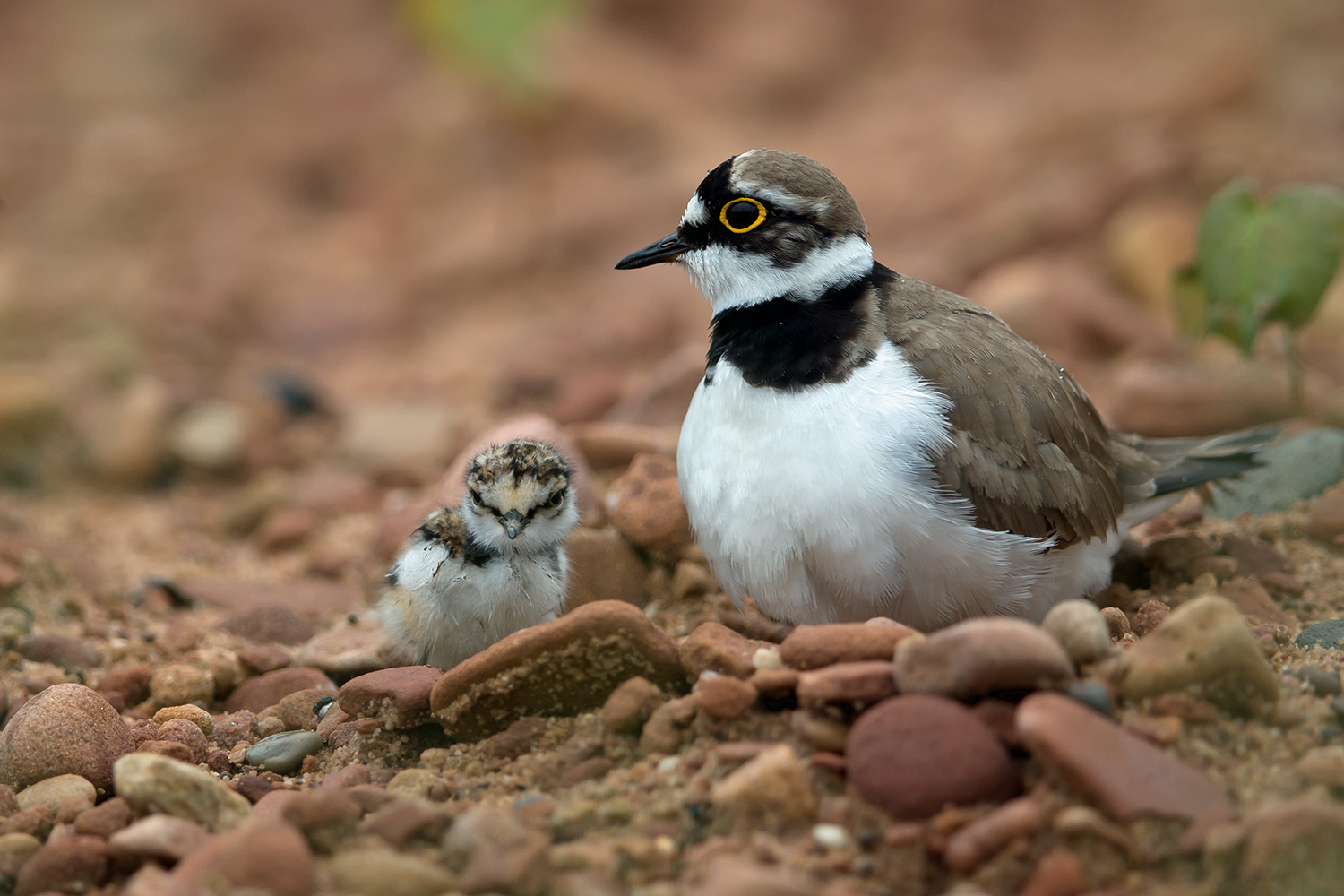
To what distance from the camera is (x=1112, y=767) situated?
2.96 meters

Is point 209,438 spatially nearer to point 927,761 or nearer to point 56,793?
point 56,793

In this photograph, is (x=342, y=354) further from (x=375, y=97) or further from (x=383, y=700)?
(x=383, y=700)

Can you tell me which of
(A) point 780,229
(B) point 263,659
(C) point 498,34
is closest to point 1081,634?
(A) point 780,229

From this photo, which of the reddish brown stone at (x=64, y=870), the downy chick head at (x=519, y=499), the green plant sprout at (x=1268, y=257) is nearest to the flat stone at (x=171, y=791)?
the reddish brown stone at (x=64, y=870)

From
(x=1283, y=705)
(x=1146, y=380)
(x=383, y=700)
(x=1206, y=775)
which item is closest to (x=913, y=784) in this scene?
(x=1206, y=775)

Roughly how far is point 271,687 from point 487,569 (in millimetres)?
880

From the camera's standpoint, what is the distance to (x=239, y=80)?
14312mm

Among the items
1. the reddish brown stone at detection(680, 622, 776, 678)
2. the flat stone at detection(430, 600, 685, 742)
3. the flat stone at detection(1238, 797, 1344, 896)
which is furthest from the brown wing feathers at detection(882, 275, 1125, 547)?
the flat stone at detection(1238, 797, 1344, 896)

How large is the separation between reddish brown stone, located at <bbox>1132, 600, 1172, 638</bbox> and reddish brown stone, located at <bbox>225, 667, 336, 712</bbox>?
2.81 meters

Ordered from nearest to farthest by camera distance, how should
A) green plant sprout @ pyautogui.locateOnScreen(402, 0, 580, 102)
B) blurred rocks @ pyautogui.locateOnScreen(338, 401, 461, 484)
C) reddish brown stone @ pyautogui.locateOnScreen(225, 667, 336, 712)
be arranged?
reddish brown stone @ pyautogui.locateOnScreen(225, 667, 336, 712) < blurred rocks @ pyautogui.locateOnScreen(338, 401, 461, 484) < green plant sprout @ pyautogui.locateOnScreen(402, 0, 580, 102)

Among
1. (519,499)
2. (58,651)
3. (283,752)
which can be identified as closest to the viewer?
(283,752)

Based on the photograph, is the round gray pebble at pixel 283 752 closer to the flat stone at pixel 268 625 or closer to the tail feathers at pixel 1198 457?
the flat stone at pixel 268 625

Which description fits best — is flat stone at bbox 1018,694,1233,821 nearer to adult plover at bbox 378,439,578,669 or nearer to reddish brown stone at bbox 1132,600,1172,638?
reddish brown stone at bbox 1132,600,1172,638

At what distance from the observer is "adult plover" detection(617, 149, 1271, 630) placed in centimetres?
404
